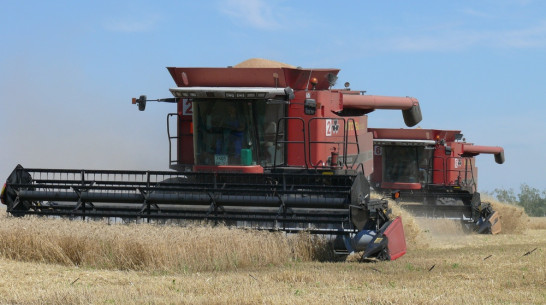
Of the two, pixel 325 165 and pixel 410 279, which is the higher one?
pixel 325 165

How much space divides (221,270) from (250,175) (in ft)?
8.65

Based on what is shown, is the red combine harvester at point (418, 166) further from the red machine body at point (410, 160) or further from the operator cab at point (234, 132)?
the operator cab at point (234, 132)

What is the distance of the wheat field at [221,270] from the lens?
20.3 ft

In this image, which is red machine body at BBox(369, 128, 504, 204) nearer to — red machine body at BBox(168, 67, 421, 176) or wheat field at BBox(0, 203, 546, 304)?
red machine body at BBox(168, 67, 421, 176)

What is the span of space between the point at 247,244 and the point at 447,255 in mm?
2662

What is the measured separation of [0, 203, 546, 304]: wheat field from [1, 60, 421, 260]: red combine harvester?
0.40 m

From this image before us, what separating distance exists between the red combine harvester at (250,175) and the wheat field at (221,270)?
397 millimetres

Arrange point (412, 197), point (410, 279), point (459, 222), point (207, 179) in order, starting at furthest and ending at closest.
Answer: point (412, 197)
point (459, 222)
point (207, 179)
point (410, 279)

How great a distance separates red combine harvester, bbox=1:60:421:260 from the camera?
9133mm

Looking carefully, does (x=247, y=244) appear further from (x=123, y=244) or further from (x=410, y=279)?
(x=410, y=279)

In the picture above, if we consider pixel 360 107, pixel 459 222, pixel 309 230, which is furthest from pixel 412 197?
pixel 309 230

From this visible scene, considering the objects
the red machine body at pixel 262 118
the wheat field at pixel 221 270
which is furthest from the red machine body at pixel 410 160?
the wheat field at pixel 221 270

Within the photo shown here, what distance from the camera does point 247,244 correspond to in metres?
8.45

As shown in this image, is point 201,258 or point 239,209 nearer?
point 201,258
